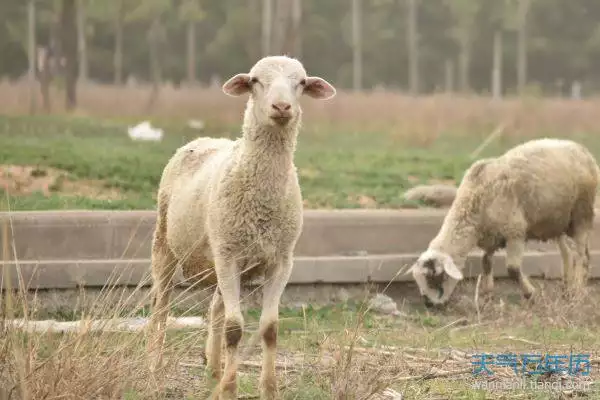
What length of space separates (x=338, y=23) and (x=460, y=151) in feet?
122

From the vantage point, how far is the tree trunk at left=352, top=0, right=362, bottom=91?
56.4 m

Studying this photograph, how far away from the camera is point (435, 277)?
12.4 meters

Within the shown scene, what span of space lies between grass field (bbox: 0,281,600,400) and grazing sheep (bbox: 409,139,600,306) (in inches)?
17.7

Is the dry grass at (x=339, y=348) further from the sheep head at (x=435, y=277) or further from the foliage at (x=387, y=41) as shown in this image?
the foliage at (x=387, y=41)

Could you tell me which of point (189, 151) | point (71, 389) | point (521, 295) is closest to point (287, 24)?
point (521, 295)

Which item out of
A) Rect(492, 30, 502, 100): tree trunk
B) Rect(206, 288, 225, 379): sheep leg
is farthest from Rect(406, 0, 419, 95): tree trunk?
Rect(206, 288, 225, 379): sheep leg

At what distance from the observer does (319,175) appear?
1828 cm

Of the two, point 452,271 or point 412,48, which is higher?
point 412,48

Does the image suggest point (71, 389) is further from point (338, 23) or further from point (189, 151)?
point (338, 23)

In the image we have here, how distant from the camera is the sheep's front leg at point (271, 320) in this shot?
7.38 m

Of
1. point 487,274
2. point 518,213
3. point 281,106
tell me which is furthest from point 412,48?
point 281,106

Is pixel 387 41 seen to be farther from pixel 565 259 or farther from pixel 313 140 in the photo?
pixel 565 259

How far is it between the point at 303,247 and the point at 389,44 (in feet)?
155

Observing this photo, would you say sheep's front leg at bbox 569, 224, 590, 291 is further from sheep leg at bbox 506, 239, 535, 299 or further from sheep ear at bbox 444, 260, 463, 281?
sheep ear at bbox 444, 260, 463, 281
